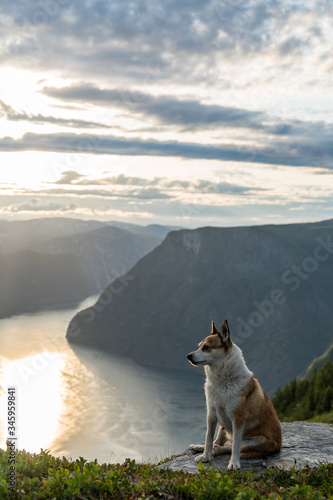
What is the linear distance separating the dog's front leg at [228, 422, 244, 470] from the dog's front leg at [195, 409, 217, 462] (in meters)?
0.69

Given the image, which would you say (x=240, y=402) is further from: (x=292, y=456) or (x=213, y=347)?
(x=292, y=456)

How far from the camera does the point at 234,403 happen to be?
11570mm

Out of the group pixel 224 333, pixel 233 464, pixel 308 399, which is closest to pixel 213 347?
pixel 224 333

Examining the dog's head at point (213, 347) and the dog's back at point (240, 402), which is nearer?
the dog's head at point (213, 347)

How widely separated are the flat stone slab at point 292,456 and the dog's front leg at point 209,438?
0.18m

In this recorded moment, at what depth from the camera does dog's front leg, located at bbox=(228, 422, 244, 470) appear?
1104 cm

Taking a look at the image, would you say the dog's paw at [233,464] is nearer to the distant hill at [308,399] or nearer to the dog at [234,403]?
the dog at [234,403]

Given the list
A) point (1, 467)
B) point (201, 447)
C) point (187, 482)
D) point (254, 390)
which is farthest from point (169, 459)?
point (1, 467)

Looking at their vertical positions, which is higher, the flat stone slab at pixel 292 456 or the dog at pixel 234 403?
the dog at pixel 234 403

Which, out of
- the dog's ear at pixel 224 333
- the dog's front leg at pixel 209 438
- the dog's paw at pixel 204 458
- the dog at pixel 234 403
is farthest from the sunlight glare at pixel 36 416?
the dog's ear at pixel 224 333

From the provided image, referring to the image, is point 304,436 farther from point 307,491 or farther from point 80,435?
point 80,435

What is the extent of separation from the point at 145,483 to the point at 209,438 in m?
3.59

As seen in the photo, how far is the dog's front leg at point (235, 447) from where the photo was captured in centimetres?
1104

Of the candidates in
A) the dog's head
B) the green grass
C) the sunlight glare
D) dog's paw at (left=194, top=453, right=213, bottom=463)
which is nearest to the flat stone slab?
dog's paw at (left=194, top=453, right=213, bottom=463)
